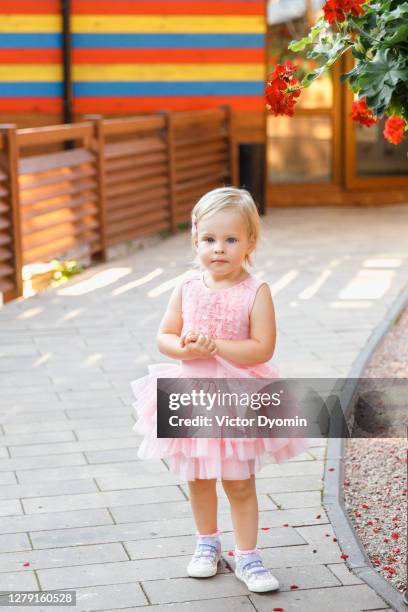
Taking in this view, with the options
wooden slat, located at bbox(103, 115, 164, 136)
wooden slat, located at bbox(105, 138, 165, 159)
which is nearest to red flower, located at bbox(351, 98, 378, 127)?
wooden slat, located at bbox(103, 115, 164, 136)

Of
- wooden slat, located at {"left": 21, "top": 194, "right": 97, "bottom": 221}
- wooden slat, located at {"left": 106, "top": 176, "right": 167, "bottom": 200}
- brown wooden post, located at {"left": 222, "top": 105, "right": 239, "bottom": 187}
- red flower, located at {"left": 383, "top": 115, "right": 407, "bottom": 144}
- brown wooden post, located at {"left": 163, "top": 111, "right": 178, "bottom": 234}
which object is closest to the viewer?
red flower, located at {"left": 383, "top": 115, "right": 407, "bottom": 144}

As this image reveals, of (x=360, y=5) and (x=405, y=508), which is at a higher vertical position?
(x=360, y=5)

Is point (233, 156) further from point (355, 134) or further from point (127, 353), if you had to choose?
point (127, 353)

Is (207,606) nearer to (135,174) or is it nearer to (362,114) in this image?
(362,114)

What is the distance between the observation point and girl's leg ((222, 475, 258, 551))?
11.4 feet

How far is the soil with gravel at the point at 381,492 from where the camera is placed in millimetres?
3768

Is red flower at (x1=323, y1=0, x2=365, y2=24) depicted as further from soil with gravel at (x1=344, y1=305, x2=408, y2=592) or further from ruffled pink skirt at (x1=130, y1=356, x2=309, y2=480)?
soil with gravel at (x1=344, y1=305, x2=408, y2=592)

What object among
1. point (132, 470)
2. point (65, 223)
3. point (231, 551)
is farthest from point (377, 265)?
point (231, 551)

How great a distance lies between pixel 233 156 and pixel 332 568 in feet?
32.5

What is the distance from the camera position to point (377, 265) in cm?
964

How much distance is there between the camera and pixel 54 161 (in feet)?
30.5

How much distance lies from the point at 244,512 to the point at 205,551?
0.21m

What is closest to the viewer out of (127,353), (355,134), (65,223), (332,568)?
A: (332,568)

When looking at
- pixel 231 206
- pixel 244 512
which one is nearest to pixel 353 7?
pixel 231 206
